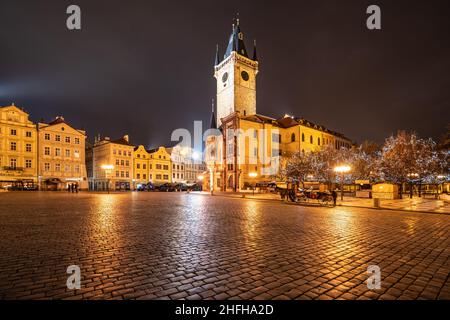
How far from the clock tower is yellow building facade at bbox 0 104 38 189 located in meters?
44.6

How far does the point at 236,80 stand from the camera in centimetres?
6625

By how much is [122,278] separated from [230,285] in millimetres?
1873

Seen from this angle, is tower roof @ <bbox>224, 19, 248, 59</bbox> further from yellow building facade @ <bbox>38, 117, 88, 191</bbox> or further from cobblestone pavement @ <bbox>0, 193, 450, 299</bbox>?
cobblestone pavement @ <bbox>0, 193, 450, 299</bbox>

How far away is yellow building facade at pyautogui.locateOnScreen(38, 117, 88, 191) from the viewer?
50.2 metres

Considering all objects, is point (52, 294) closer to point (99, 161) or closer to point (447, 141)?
point (447, 141)

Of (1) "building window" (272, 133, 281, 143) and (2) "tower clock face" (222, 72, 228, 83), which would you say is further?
(2) "tower clock face" (222, 72, 228, 83)

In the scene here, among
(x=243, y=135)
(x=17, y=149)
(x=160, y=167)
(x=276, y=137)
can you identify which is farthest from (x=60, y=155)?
(x=276, y=137)

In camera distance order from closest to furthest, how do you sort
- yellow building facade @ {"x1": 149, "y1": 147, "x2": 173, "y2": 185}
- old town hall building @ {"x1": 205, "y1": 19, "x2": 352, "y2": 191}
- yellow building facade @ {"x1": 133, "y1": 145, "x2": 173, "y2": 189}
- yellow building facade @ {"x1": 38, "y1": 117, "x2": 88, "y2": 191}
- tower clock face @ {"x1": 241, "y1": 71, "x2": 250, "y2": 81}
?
yellow building facade @ {"x1": 38, "y1": 117, "x2": 88, "y2": 191} → old town hall building @ {"x1": 205, "y1": 19, "x2": 352, "y2": 191} → yellow building facade @ {"x1": 133, "y1": 145, "x2": 173, "y2": 189} → yellow building facade @ {"x1": 149, "y1": 147, "x2": 173, "y2": 185} → tower clock face @ {"x1": 241, "y1": 71, "x2": 250, "y2": 81}

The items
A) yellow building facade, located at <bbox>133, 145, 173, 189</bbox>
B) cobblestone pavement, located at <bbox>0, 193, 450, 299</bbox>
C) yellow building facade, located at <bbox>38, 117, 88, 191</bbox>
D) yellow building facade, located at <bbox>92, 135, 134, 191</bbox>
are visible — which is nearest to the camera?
cobblestone pavement, located at <bbox>0, 193, 450, 299</bbox>

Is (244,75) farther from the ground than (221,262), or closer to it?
farther from the ground

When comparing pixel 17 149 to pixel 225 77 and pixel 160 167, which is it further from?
pixel 225 77

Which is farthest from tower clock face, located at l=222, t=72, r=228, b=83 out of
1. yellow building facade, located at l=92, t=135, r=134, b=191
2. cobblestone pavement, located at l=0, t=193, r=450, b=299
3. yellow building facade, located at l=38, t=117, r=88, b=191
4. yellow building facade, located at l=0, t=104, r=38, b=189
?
cobblestone pavement, located at l=0, t=193, r=450, b=299

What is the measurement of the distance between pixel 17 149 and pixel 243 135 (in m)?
46.0

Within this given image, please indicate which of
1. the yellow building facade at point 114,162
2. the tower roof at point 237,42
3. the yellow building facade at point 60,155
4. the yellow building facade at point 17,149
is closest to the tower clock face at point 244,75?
the tower roof at point 237,42
